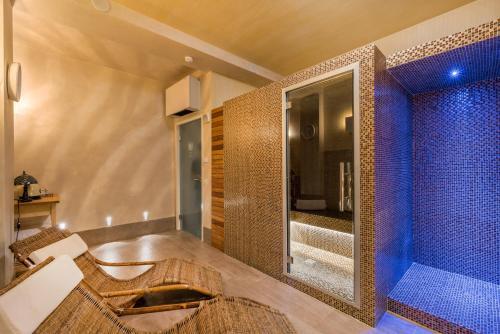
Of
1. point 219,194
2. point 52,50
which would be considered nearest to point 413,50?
point 219,194

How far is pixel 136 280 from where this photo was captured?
6.58ft

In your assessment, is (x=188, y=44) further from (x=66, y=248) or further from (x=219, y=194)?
(x=66, y=248)

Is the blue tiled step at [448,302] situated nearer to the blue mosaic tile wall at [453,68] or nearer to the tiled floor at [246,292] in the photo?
the tiled floor at [246,292]

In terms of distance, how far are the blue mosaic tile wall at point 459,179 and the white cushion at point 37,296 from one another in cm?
319

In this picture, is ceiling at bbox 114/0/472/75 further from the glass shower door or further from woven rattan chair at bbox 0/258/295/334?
woven rattan chair at bbox 0/258/295/334

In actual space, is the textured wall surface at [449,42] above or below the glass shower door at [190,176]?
above

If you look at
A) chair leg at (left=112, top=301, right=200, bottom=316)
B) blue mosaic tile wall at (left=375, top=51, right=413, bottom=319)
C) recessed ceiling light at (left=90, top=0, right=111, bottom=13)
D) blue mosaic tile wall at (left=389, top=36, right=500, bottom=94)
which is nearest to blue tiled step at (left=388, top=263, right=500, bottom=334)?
blue mosaic tile wall at (left=375, top=51, right=413, bottom=319)

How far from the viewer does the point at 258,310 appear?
1602 millimetres

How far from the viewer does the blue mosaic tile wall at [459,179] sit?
6.68ft

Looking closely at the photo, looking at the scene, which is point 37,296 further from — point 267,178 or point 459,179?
point 459,179

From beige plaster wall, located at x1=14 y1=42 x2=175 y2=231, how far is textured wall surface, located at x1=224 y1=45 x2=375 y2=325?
6.25ft

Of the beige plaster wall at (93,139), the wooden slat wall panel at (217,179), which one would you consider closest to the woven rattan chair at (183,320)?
the wooden slat wall panel at (217,179)

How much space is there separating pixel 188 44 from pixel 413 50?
241 cm

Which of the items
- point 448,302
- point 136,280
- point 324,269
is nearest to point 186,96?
point 136,280
